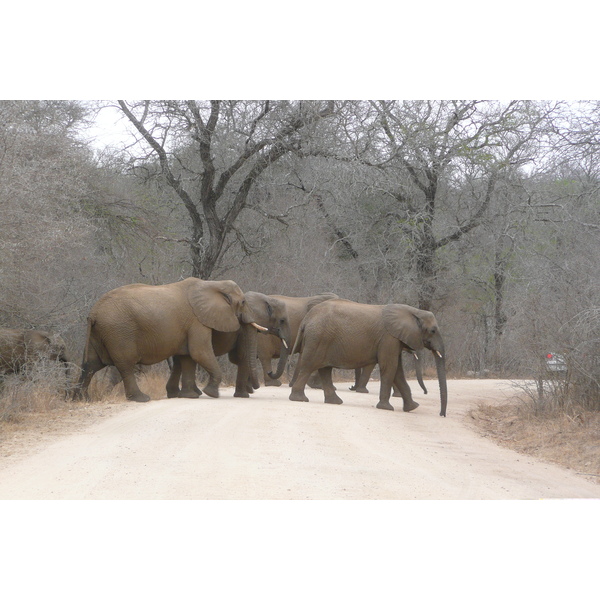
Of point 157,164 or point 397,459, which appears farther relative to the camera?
point 157,164

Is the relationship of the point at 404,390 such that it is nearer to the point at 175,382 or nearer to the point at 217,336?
the point at 217,336

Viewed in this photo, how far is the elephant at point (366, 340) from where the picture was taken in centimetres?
1504

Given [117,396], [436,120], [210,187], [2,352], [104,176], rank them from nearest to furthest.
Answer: [2,352], [117,396], [104,176], [210,187], [436,120]

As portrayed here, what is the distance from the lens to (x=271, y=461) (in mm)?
8594

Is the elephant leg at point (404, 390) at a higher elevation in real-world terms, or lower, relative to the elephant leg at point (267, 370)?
higher

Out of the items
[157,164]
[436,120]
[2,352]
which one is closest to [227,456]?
[2,352]

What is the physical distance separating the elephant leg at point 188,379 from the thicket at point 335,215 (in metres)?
2.60

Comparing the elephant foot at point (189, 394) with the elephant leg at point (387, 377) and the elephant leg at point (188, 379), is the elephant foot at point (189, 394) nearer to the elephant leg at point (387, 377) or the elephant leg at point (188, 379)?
the elephant leg at point (188, 379)

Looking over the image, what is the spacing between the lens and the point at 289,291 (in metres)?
25.0

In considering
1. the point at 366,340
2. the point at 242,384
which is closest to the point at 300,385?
the point at 242,384

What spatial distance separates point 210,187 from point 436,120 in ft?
22.6

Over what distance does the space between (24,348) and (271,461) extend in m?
7.46

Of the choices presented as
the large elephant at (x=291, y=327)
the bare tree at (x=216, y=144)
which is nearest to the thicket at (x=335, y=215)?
the bare tree at (x=216, y=144)

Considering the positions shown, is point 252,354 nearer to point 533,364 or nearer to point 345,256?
point 533,364
